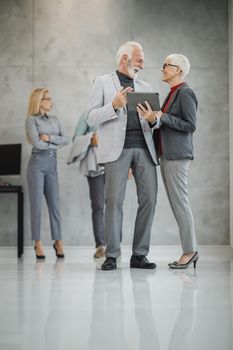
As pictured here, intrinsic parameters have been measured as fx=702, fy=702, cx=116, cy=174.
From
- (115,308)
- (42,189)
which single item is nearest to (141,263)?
(42,189)

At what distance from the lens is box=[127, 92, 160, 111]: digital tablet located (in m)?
4.72

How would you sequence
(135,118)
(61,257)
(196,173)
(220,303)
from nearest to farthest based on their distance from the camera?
(220,303)
(135,118)
(61,257)
(196,173)

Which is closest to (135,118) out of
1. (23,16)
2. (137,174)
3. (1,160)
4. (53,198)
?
(137,174)

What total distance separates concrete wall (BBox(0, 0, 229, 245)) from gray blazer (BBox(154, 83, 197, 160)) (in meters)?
2.10

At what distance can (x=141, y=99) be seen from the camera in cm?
473

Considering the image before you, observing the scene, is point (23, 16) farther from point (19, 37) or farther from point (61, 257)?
point (61, 257)

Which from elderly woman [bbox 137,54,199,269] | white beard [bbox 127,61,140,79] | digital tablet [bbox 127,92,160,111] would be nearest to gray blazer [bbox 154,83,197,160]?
elderly woman [bbox 137,54,199,269]

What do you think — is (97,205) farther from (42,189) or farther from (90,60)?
(90,60)

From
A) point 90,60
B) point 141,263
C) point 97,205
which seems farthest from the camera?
point 90,60

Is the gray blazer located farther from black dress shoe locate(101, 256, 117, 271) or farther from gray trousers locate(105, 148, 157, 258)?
black dress shoe locate(101, 256, 117, 271)

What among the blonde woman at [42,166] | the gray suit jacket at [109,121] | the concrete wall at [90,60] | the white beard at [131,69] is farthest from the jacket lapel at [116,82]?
the concrete wall at [90,60]

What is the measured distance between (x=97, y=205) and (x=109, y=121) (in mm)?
1534

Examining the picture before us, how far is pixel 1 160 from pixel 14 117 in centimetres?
55

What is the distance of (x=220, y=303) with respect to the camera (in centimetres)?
322
